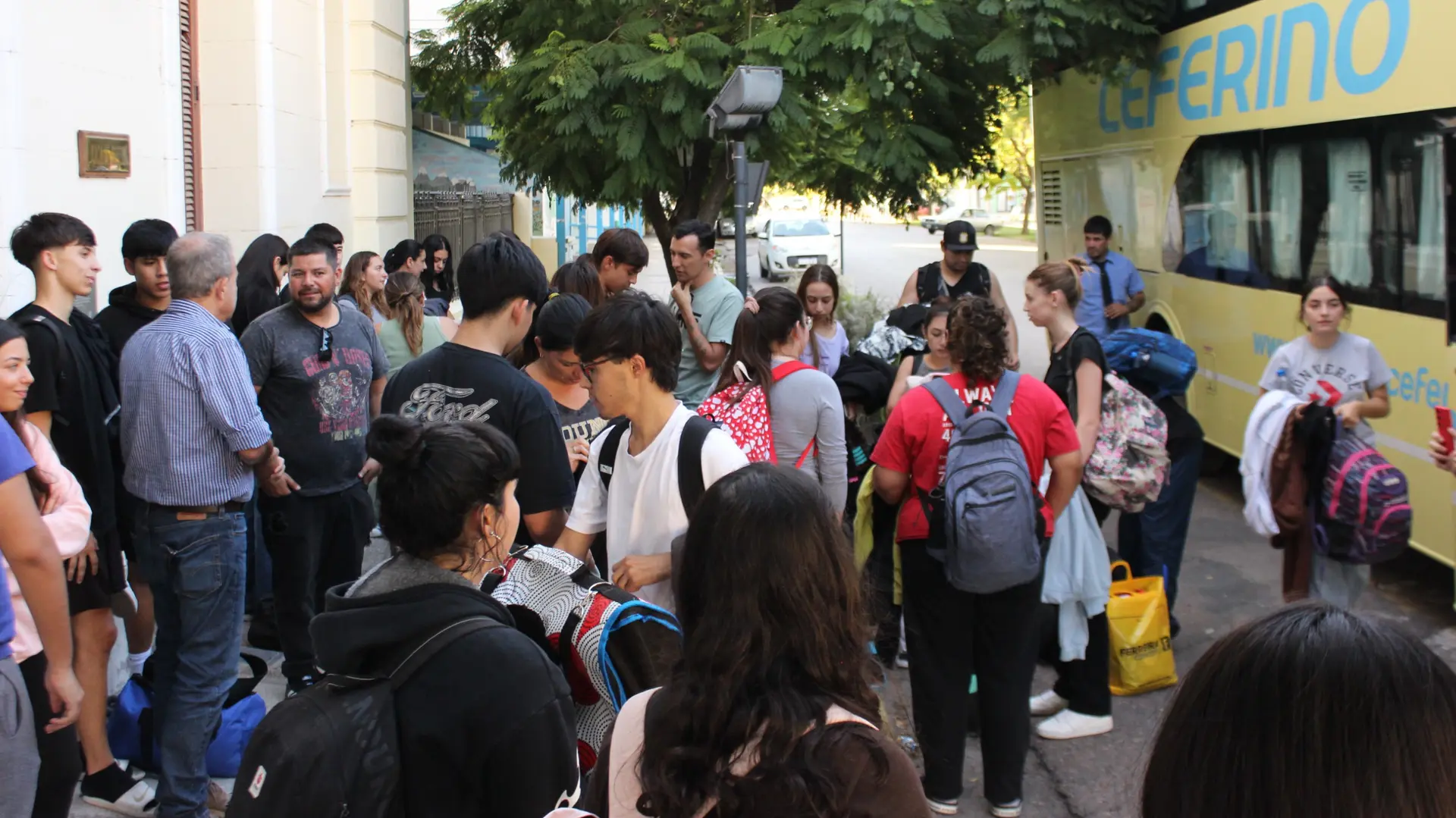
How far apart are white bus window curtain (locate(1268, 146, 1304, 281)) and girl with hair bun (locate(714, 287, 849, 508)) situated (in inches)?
197

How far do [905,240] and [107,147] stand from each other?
51684 millimetres

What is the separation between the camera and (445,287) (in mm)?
9586

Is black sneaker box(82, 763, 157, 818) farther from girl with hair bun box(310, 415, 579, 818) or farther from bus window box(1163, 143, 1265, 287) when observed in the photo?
bus window box(1163, 143, 1265, 287)

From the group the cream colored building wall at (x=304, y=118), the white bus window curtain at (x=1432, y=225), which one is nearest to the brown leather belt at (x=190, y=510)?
the cream colored building wall at (x=304, y=118)

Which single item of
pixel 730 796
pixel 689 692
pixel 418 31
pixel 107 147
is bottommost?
pixel 730 796

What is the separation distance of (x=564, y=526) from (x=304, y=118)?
7650mm

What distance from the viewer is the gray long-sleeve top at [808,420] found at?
4477 mm

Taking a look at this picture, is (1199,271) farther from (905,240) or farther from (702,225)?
(905,240)

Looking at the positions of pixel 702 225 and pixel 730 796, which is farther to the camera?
pixel 702 225

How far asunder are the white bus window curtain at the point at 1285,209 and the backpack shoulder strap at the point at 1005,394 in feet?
16.2

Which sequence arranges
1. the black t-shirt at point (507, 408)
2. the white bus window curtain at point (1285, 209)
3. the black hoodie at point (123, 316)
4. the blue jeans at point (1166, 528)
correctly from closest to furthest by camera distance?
the black t-shirt at point (507, 408)
the black hoodie at point (123, 316)
the blue jeans at point (1166, 528)
the white bus window curtain at point (1285, 209)

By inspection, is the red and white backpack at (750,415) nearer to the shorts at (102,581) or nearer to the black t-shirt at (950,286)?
the shorts at (102,581)

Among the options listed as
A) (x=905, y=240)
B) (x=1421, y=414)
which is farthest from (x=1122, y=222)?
Answer: (x=905, y=240)

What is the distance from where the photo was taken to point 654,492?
3.12 meters
